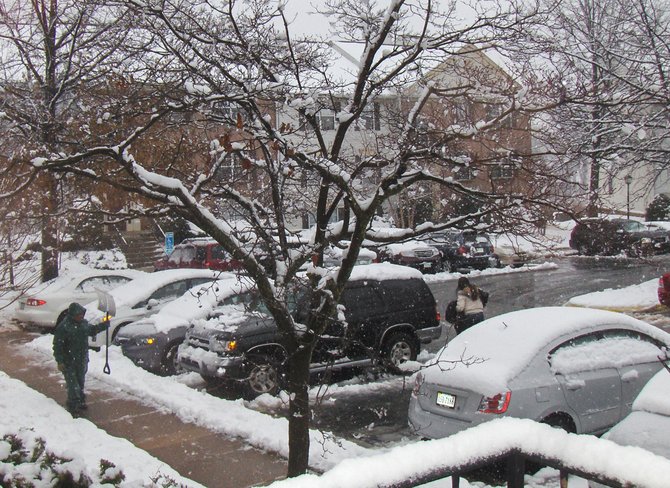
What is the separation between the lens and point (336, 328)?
959 cm

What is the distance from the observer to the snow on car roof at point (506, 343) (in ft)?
21.1

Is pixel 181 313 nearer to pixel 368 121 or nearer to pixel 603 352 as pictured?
pixel 368 121

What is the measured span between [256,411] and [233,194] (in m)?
3.92

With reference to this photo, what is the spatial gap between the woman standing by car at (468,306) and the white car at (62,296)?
7.33m

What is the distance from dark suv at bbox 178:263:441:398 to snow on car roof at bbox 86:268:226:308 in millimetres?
2918

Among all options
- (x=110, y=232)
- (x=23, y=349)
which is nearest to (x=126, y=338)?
(x=23, y=349)

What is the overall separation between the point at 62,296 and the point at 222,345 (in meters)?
6.89

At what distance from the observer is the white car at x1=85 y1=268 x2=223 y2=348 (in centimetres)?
1236

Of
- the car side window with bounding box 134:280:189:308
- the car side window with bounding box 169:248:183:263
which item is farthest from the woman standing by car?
the car side window with bounding box 169:248:183:263

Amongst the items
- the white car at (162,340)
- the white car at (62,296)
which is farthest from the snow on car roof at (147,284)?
the white car at (162,340)

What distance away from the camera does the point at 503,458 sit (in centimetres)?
254

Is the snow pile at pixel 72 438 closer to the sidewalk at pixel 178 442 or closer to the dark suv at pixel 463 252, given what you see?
the sidewalk at pixel 178 442

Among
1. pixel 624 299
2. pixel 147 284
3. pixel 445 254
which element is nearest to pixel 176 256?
pixel 147 284

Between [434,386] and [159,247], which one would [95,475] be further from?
[159,247]
